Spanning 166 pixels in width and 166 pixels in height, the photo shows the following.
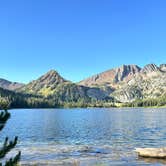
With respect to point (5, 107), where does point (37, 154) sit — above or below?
below

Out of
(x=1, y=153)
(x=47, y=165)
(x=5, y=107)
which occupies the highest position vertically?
(x=5, y=107)

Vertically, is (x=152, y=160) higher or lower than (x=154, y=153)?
lower

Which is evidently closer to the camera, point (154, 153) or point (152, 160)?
point (152, 160)

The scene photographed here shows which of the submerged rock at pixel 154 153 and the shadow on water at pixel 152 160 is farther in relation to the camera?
the submerged rock at pixel 154 153

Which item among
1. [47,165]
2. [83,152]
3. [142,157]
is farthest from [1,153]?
[83,152]

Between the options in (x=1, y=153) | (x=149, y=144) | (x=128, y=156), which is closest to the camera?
(x=1, y=153)

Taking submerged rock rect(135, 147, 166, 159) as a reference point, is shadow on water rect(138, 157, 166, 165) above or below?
below

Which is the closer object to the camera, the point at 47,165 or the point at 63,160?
the point at 47,165

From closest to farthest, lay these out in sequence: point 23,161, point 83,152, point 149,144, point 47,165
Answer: point 47,165, point 23,161, point 83,152, point 149,144

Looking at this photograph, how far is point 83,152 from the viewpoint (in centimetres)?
6128

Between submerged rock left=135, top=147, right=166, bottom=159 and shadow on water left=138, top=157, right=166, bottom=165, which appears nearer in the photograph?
shadow on water left=138, top=157, right=166, bottom=165

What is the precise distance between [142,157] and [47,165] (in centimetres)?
1447

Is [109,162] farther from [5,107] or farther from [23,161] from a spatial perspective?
[5,107]

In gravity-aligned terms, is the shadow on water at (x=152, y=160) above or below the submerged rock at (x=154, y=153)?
below
